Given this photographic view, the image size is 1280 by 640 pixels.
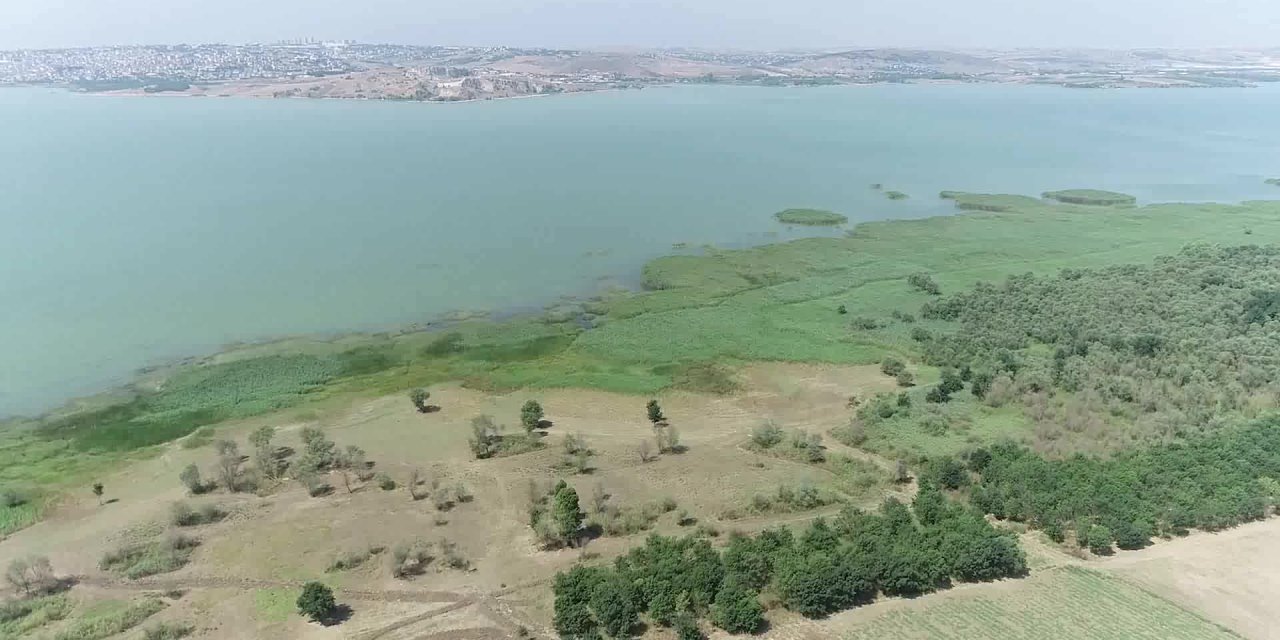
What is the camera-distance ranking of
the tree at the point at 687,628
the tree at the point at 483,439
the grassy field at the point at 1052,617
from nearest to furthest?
1. the tree at the point at 687,628
2. the grassy field at the point at 1052,617
3. the tree at the point at 483,439

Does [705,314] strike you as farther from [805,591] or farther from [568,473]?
[805,591]

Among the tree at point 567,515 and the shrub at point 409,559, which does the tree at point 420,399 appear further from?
the tree at point 567,515

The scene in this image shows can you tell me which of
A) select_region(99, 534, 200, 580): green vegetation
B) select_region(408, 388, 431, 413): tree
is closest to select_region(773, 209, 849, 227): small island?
select_region(408, 388, 431, 413): tree

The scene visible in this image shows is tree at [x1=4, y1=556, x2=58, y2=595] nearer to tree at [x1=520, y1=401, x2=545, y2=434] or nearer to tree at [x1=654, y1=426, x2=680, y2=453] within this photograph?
tree at [x1=520, y1=401, x2=545, y2=434]

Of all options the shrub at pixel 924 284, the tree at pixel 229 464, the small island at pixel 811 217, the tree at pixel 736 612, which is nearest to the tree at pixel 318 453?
the tree at pixel 229 464

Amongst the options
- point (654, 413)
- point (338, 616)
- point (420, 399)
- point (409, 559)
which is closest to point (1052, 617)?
point (654, 413)

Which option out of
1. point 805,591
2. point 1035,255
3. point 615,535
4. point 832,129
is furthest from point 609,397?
point 832,129
